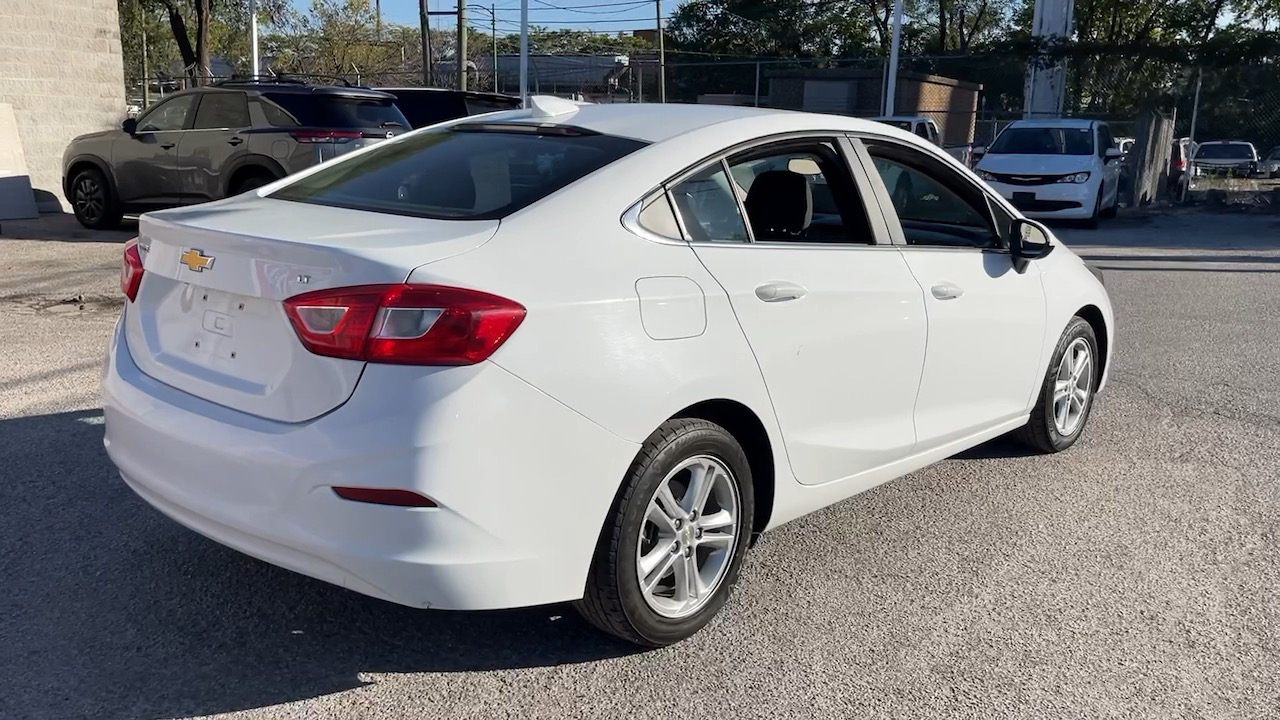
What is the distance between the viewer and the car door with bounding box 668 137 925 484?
347 centimetres

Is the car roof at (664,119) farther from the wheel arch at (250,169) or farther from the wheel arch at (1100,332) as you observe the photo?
the wheel arch at (250,169)

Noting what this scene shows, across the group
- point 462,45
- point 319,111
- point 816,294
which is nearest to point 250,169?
point 319,111

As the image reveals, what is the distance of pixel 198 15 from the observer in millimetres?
26719

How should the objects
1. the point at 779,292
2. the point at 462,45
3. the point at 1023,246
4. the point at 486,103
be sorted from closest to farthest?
the point at 779,292
the point at 1023,246
the point at 486,103
the point at 462,45

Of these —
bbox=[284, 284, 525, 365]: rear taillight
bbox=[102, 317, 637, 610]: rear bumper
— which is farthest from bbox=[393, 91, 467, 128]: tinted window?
bbox=[284, 284, 525, 365]: rear taillight

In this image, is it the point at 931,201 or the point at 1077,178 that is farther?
the point at 1077,178

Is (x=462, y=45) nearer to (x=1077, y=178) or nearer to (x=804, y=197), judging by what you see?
(x=1077, y=178)

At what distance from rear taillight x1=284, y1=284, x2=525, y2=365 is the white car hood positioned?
16055 millimetres

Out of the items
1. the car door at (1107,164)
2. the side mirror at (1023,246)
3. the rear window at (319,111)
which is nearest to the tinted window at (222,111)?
the rear window at (319,111)

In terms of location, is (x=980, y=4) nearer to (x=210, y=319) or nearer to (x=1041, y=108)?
(x=1041, y=108)

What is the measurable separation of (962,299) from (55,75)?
15.5m

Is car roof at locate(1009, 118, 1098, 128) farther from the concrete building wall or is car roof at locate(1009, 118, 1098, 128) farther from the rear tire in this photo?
the concrete building wall

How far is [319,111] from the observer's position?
11891mm

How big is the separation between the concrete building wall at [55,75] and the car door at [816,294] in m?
14.7
